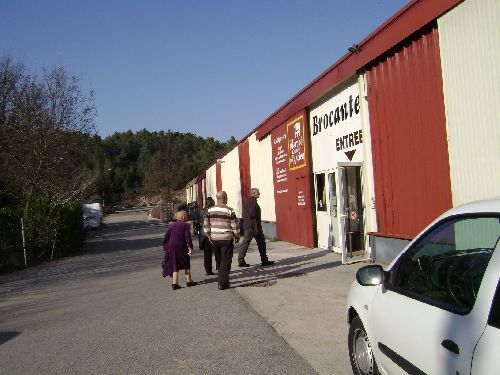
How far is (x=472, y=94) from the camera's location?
274 inches

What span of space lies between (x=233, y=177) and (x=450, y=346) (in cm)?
2369

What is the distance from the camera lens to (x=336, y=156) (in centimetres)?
1232

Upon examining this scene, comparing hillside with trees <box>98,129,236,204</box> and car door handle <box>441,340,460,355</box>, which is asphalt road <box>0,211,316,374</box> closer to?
car door handle <box>441,340,460,355</box>

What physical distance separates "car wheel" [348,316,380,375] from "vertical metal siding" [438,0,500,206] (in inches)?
139

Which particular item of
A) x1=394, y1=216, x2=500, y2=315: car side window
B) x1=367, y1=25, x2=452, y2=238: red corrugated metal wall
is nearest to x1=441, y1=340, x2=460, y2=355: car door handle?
x1=394, y1=216, x2=500, y2=315: car side window

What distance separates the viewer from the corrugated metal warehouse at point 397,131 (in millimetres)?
6883

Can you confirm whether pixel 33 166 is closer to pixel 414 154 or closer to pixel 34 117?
pixel 34 117

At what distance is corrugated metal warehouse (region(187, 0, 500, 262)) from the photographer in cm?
688

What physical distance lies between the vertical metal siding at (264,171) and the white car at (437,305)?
14.4 meters

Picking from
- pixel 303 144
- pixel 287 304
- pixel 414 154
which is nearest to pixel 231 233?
pixel 287 304

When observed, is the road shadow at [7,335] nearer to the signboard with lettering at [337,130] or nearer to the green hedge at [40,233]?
the signboard with lettering at [337,130]

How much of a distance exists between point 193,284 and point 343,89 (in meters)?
5.64

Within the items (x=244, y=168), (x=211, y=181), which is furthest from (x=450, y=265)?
(x=211, y=181)

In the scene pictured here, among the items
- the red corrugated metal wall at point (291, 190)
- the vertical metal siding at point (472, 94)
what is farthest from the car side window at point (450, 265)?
the red corrugated metal wall at point (291, 190)
